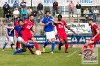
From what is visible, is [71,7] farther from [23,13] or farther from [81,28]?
[23,13]

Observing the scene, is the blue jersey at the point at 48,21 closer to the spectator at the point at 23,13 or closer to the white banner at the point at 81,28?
the white banner at the point at 81,28

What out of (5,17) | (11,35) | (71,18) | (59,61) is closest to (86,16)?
(71,18)

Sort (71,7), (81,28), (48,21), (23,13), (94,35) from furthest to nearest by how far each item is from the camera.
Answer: (71,7), (23,13), (81,28), (48,21), (94,35)

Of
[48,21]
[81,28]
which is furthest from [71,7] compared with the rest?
[48,21]

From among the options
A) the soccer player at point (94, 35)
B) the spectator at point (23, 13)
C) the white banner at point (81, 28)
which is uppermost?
the soccer player at point (94, 35)

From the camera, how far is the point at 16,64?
17.1 m

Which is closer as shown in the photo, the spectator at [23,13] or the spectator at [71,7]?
the spectator at [23,13]

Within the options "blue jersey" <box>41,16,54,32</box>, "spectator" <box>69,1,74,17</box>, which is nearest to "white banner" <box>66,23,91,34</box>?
"spectator" <box>69,1,74,17</box>

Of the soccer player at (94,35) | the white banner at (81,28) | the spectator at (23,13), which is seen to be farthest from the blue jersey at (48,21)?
the spectator at (23,13)

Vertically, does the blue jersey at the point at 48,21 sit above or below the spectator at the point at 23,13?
above

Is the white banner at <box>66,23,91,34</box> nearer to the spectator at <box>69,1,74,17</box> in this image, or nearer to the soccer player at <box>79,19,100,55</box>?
the spectator at <box>69,1,74,17</box>

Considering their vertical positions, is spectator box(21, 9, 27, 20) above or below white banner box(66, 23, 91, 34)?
above

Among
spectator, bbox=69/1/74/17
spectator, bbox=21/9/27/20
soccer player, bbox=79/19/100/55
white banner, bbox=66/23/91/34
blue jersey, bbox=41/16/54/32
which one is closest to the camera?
soccer player, bbox=79/19/100/55

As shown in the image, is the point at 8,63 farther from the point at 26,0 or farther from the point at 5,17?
the point at 26,0
